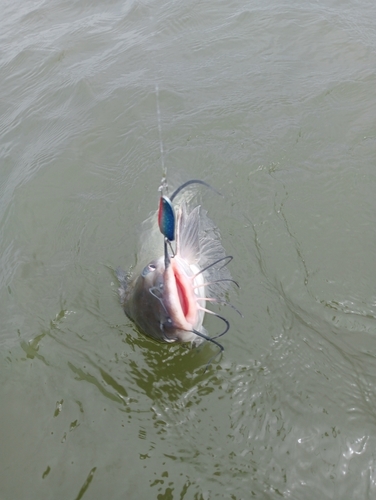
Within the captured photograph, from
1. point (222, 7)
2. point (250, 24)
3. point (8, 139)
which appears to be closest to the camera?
point (8, 139)

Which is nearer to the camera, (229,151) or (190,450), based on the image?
(190,450)

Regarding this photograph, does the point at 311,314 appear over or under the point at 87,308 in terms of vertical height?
under

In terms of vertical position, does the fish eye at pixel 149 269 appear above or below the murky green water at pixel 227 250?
above

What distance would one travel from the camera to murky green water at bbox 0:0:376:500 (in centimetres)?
262

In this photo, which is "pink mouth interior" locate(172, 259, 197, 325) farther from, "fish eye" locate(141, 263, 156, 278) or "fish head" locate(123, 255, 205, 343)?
"fish eye" locate(141, 263, 156, 278)

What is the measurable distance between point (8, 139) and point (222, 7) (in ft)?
12.7

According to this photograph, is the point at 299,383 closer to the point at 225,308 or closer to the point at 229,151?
the point at 225,308

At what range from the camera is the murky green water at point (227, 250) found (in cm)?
262

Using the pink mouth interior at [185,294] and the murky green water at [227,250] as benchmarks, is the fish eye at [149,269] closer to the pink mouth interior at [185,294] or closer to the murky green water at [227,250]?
the pink mouth interior at [185,294]

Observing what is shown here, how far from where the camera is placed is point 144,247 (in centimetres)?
346

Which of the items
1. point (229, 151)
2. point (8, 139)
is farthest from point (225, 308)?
point (8, 139)

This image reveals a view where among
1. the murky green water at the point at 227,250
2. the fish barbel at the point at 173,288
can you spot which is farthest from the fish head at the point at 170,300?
the murky green water at the point at 227,250

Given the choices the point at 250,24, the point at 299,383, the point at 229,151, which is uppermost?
the point at 250,24

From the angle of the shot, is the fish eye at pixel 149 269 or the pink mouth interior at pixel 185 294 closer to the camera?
the pink mouth interior at pixel 185 294
